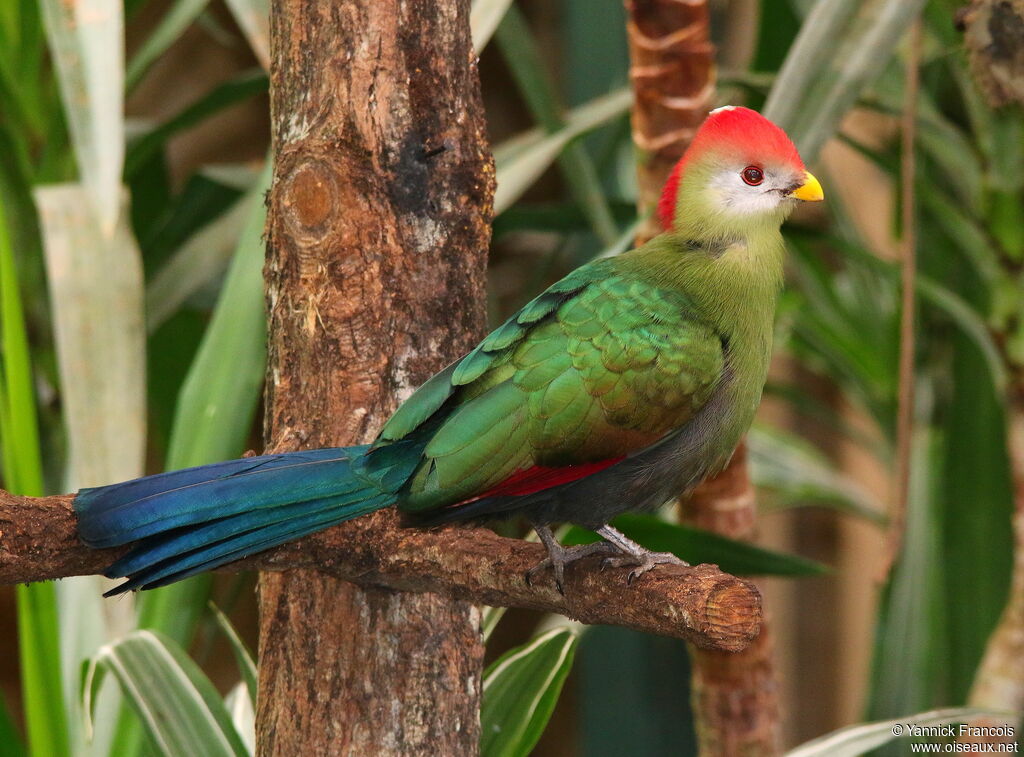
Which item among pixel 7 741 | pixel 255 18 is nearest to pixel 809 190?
pixel 255 18

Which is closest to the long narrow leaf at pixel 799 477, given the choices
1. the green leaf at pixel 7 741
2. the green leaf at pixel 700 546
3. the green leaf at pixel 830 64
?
the green leaf at pixel 700 546

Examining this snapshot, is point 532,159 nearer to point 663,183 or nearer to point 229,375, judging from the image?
point 663,183

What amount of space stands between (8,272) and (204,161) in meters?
1.29

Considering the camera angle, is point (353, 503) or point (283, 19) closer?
point (353, 503)

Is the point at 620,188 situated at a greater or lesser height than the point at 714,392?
greater

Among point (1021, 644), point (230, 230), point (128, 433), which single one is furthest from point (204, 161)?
point (1021, 644)

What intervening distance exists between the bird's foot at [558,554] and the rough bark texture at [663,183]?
14.5 inches

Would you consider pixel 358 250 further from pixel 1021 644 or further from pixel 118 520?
pixel 1021 644

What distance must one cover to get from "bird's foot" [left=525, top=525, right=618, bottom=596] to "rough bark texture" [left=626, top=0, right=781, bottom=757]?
0.37 m

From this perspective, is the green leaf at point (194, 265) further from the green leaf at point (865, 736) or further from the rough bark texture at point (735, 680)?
the green leaf at point (865, 736)

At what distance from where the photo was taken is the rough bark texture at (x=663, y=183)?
4.64ft

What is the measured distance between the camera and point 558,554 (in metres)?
1.08

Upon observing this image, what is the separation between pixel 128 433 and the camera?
1.45 m

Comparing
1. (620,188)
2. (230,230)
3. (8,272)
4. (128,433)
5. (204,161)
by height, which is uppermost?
(204,161)
